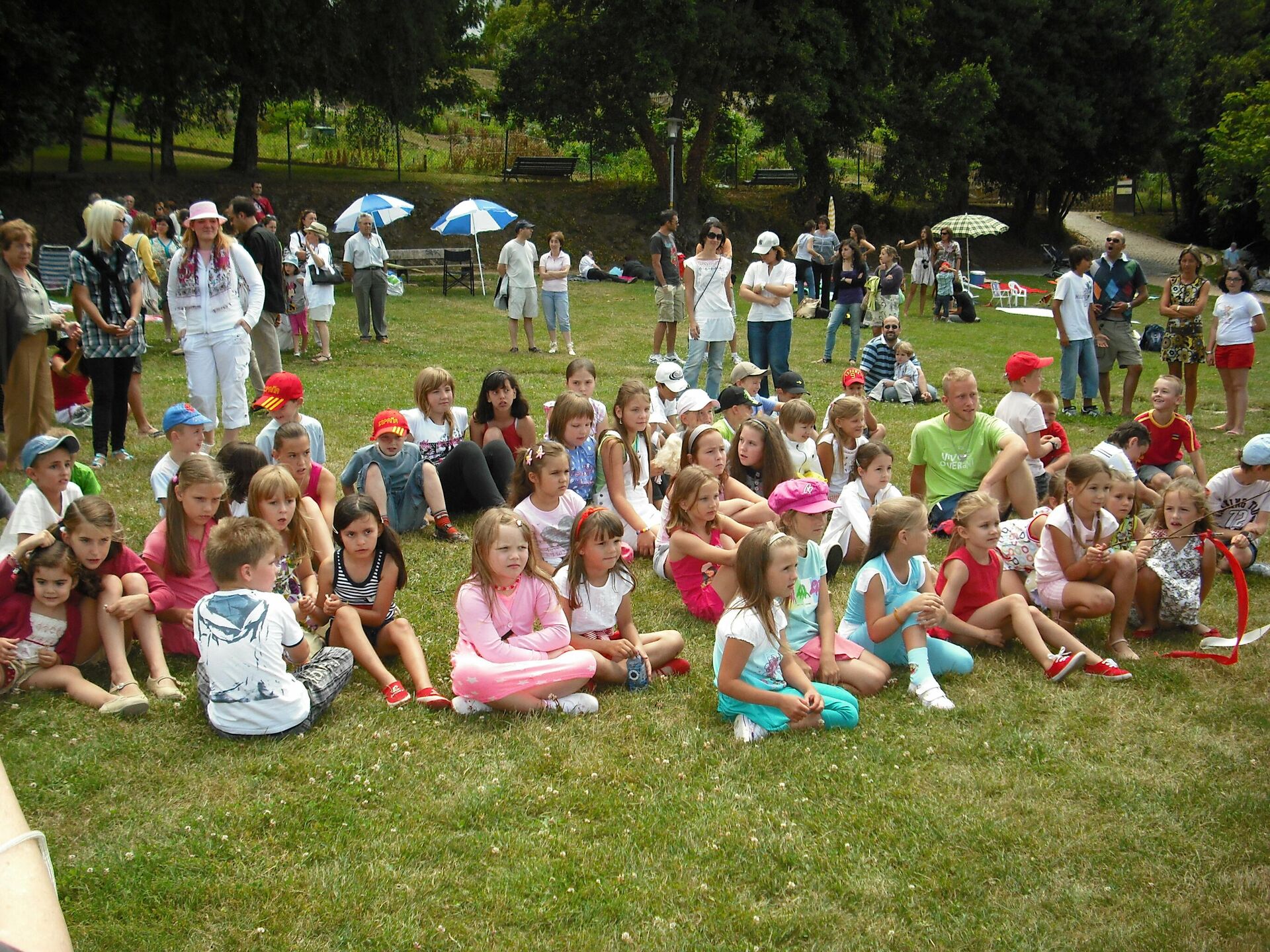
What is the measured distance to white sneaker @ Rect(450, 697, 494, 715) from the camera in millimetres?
4922

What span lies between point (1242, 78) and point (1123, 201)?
12435 millimetres

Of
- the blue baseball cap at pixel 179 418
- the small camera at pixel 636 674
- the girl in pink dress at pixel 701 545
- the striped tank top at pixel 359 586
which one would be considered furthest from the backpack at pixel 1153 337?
the blue baseball cap at pixel 179 418

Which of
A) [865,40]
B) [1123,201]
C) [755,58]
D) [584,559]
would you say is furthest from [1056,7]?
[584,559]

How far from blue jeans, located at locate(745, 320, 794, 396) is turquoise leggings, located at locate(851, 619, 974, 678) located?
6.57 metres

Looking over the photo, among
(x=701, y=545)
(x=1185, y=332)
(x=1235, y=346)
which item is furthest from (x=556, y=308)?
(x=701, y=545)

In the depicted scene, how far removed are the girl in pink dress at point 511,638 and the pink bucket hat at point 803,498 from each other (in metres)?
1.30

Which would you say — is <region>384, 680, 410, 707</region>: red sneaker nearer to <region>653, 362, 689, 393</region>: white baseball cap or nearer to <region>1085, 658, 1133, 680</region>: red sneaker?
<region>1085, 658, 1133, 680</region>: red sneaker

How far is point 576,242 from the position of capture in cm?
3167

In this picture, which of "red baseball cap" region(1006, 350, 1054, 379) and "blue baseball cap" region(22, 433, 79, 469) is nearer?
"blue baseball cap" region(22, 433, 79, 469)

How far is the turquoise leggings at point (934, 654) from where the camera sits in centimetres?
A: 547

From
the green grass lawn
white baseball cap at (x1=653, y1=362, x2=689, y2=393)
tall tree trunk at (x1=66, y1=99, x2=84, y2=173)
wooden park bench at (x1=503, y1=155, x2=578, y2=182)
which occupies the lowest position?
the green grass lawn

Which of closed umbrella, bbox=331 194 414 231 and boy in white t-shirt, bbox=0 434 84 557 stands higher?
closed umbrella, bbox=331 194 414 231

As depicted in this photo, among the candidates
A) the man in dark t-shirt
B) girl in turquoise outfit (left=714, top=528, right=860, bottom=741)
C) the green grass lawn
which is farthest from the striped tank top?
the man in dark t-shirt

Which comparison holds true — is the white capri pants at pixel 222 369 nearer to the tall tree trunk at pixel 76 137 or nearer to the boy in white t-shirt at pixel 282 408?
the boy in white t-shirt at pixel 282 408
